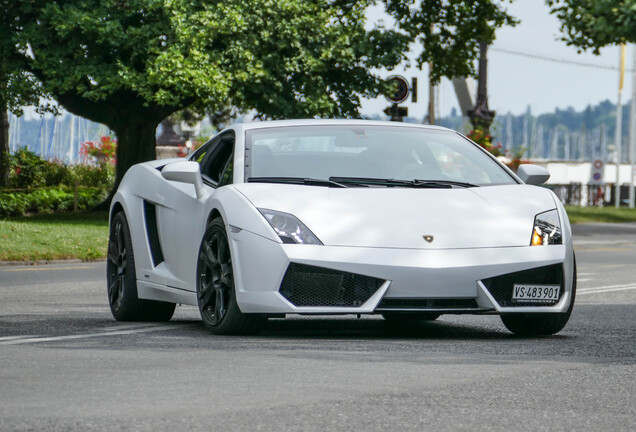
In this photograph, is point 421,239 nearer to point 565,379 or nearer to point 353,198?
point 353,198

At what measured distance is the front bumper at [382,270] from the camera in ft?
25.8

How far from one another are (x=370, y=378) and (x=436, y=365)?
689 millimetres

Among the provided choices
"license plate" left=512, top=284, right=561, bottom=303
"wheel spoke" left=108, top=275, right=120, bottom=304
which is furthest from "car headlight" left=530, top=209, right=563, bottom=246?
"wheel spoke" left=108, top=275, right=120, bottom=304

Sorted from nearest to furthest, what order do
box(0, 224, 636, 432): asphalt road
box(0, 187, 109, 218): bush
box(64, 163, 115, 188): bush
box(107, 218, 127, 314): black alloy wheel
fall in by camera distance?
1. box(0, 224, 636, 432): asphalt road
2. box(107, 218, 127, 314): black alloy wheel
3. box(0, 187, 109, 218): bush
4. box(64, 163, 115, 188): bush

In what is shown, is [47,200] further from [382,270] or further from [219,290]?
[382,270]

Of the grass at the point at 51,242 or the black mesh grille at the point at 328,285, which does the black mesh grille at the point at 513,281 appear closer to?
the black mesh grille at the point at 328,285

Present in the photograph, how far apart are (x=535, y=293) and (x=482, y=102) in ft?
101

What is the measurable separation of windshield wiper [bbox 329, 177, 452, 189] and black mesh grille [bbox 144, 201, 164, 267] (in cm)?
167

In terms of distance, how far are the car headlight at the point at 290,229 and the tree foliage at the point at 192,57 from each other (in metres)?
21.8

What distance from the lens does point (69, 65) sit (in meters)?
30.5

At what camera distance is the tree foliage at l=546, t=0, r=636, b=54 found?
2968 cm

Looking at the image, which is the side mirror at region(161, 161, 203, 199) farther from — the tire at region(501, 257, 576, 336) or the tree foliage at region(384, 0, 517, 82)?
the tree foliage at region(384, 0, 517, 82)

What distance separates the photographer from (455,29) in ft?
127

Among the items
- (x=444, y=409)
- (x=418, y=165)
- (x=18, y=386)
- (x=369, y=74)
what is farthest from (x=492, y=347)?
(x=369, y=74)
